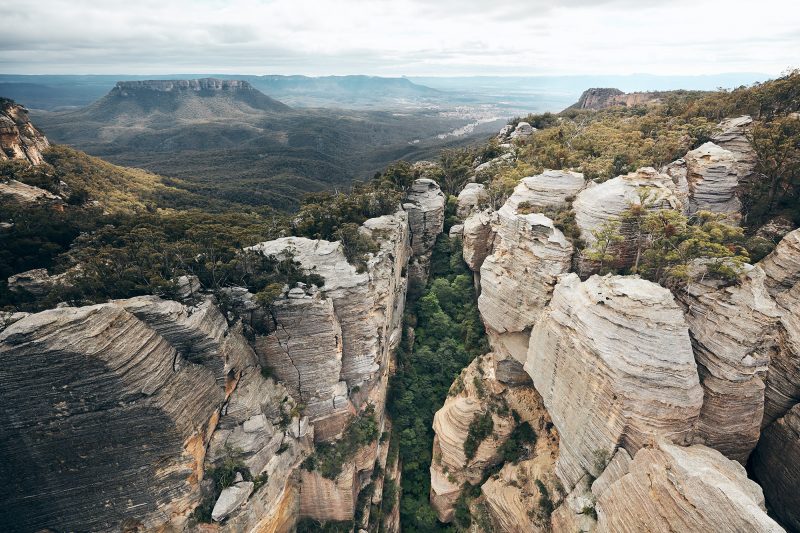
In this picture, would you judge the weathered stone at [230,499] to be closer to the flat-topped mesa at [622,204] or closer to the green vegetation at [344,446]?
the green vegetation at [344,446]

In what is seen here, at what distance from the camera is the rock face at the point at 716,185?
25266 millimetres

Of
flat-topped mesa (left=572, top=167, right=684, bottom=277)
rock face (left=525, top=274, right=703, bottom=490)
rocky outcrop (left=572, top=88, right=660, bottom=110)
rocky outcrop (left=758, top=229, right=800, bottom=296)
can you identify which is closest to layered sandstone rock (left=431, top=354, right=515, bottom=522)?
rock face (left=525, top=274, right=703, bottom=490)

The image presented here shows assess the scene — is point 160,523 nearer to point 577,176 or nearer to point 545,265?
point 545,265

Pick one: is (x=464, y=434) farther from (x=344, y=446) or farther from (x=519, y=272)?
(x=519, y=272)

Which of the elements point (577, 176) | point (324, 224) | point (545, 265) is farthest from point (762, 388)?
point (324, 224)

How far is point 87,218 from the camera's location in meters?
28.7

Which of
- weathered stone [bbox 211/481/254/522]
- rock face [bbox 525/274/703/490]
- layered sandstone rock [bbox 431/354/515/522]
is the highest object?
rock face [bbox 525/274/703/490]

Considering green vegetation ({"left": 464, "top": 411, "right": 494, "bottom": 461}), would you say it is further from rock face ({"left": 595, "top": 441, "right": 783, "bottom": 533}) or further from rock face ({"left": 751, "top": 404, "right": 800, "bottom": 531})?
rock face ({"left": 751, "top": 404, "right": 800, "bottom": 531})

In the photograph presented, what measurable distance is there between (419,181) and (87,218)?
3138cm

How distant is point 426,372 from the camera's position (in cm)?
3456

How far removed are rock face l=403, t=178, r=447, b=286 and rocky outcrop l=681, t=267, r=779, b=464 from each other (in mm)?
26324

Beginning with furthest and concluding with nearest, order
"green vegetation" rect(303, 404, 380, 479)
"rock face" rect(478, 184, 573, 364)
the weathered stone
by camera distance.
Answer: "green vegetation" rect(303, 404, 380, 479), "rock face" rect(478, 184, 573, 364), the weathered stone

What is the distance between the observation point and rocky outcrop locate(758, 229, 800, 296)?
18.3m

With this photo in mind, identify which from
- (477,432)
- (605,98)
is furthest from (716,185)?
(605,98)
